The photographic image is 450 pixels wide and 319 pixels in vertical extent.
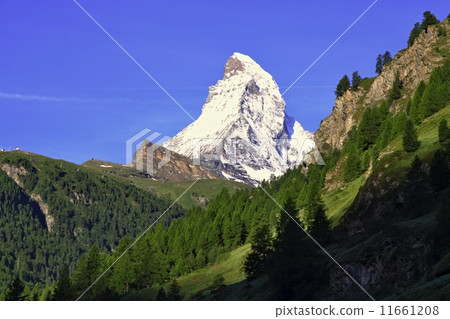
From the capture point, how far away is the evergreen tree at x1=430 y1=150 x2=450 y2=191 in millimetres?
90562

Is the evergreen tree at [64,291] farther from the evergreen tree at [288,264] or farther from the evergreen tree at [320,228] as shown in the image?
the evergreen tree at [320,228]

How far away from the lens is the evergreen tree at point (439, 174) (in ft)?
297

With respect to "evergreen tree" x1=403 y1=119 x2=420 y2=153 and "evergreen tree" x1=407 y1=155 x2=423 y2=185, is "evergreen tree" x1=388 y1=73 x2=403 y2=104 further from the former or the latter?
"evergreen tree" x1=407 y1=155 x2=423 y2=185

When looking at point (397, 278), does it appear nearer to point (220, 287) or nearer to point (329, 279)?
point (329, 279)

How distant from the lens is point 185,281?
14538cm

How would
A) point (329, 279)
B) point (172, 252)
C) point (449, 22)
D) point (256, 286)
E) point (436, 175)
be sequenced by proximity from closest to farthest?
point (329, 279) → point (436, 175) → point (256, 286) → point (172, 252) → point (449, 22)

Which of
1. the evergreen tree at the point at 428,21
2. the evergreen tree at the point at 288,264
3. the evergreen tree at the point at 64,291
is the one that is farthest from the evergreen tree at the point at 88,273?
the evergreen tree at the point at 428,21

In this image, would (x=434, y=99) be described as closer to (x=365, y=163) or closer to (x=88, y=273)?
(x=365, y=163)

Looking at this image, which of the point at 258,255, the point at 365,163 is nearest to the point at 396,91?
the point at 365,163

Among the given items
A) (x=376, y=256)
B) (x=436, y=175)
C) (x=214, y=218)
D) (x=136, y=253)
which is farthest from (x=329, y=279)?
(x=214, y=218)

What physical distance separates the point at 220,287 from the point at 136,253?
4408 centimetres

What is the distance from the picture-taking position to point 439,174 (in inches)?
3580

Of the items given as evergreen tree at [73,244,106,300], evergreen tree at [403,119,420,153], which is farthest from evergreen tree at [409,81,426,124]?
evergreen tree at [73,244,106,300]
